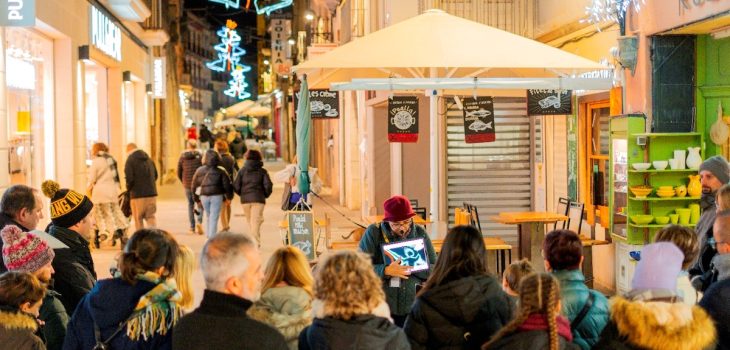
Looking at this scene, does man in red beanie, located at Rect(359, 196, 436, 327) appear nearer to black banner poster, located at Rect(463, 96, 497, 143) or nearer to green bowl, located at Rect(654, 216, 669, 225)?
green bowl, located at Rect(654, 216, 669, 225)

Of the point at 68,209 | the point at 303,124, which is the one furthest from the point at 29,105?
the point at 68,209

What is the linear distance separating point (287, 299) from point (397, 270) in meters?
2.58

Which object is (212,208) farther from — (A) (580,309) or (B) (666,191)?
(A) (580,309)

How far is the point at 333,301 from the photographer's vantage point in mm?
4469

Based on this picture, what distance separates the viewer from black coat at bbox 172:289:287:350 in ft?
13.1

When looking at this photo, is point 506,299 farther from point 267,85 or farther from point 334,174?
point 267,85

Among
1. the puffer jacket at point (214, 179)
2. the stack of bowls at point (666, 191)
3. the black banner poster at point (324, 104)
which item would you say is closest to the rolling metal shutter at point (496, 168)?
the black banner poster at point (324, 104)

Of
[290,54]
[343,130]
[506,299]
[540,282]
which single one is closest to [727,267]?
[506,299]

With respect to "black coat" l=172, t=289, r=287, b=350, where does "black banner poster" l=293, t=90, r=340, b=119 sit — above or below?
above

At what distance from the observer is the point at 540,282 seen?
459 cm

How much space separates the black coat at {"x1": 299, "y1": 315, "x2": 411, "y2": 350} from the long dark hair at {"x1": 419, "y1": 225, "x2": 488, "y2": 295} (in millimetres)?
907

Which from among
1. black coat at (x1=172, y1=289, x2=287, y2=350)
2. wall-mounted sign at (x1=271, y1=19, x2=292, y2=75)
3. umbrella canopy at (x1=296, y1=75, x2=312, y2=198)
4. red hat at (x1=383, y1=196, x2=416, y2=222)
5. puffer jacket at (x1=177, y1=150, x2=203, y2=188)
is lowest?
black coat at (x1=172, y1=289, x2=287, y2=350)

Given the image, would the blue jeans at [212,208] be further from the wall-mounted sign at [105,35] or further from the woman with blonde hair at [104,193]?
the wall-mounted sign at [105,35]

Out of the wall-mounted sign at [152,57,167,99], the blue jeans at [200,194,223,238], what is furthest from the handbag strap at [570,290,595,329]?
the wall-mounted sign at [152,57,167,99]
